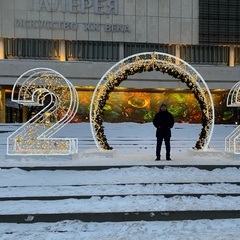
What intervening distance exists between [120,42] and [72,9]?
17.7 feet

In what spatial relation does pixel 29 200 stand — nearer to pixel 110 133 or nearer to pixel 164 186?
pixel 164 186

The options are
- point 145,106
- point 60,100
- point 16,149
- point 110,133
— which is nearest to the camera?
point 16,149

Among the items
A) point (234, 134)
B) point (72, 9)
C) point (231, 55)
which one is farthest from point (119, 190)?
point (231, 55)

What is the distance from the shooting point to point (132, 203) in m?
5.97

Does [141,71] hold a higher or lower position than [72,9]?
lower

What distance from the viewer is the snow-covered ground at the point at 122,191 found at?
15.9ft

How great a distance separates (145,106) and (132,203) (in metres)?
25.6

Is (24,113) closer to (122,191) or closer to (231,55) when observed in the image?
(231,55)

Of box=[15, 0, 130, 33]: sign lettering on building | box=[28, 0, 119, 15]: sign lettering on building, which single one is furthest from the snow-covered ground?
box=[28, 0, 119, 15]: sign lettering on building

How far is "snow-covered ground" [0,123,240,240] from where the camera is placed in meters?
4.84

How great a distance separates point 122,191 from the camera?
664cm

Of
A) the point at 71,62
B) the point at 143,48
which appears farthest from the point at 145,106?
the point at 71,62

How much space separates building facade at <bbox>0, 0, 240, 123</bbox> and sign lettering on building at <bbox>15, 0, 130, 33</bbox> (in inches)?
3.5

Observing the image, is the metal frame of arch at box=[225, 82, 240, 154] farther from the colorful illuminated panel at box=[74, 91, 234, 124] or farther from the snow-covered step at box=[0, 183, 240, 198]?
the colorful illuminated panel at box=[74, 91, 234, 124]
